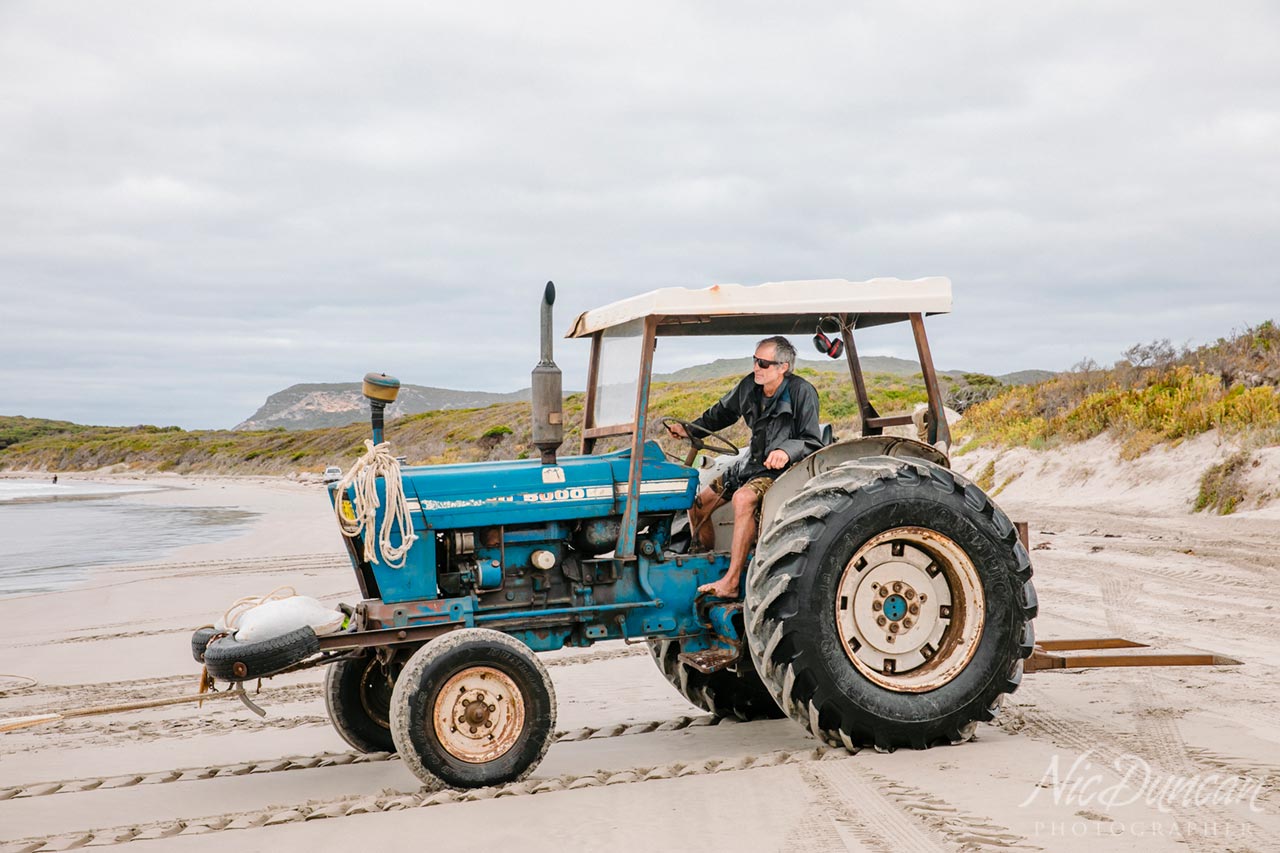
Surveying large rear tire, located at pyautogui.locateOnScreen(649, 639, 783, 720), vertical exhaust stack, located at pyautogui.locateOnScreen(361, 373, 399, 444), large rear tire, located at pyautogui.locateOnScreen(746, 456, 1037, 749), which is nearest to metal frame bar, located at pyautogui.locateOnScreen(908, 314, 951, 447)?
large rear tire, located at pyautogui.locateOnScreen(746, 456, 1037, 749)

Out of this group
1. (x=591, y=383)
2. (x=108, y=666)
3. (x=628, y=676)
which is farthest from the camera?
(x=108, y=666)

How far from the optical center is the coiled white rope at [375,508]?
493cm

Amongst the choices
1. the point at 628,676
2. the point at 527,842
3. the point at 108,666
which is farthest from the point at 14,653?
the point at 527,842

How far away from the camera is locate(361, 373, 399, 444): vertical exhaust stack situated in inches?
191

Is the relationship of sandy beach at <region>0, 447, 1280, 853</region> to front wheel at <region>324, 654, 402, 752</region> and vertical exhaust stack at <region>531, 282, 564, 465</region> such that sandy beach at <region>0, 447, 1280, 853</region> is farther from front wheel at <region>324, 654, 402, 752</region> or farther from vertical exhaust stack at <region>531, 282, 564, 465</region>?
vertical exhaust stack at <region>531, 282, 564, 465</region>

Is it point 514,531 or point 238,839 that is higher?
point 514,531

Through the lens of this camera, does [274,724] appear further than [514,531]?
Yes

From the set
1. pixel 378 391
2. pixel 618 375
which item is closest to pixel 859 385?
pixel 618 375

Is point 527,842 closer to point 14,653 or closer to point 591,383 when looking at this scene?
point 591,383

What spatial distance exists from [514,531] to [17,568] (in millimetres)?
13213

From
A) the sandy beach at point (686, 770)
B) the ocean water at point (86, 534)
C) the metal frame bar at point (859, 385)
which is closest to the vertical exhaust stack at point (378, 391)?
the sandy beach at point (686, 770)

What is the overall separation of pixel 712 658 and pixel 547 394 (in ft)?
4.82

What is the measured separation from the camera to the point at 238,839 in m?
3.98

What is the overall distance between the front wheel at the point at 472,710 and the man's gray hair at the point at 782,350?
6.18 ft
